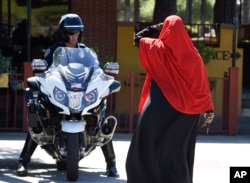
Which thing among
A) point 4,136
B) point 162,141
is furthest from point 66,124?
point 4,136

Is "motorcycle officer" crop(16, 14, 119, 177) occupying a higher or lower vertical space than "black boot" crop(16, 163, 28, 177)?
higher

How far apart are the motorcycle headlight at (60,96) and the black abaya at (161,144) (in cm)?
165

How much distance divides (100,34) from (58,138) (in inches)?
267

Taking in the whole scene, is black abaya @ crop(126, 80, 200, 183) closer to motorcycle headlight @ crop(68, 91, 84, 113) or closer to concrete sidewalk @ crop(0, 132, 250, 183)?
motorcycle headlight @ crop(68, 91, 84, 113)

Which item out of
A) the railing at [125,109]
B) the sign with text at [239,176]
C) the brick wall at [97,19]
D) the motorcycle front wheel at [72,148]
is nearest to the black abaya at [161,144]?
the sign with text at [239,176]

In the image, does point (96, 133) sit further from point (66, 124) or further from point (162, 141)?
point (162, 141)

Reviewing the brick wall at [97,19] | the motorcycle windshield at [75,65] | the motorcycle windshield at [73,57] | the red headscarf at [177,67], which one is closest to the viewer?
the red headscarf at [177,67]

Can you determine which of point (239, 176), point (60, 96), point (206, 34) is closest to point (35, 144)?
point (60, 96)

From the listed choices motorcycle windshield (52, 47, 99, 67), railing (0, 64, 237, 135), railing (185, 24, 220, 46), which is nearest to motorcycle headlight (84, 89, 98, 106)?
motorcycle windshield (52, 47, 99, 67)

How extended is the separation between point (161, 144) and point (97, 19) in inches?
342

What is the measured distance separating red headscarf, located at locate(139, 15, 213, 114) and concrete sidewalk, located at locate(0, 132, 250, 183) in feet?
8.13

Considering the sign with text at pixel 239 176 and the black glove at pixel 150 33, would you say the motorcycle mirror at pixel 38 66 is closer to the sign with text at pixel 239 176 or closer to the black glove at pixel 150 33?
the black glove at pixel 150 33

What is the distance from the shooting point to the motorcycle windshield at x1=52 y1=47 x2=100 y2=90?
328 inches

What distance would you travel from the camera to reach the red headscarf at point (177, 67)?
640 cm
